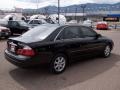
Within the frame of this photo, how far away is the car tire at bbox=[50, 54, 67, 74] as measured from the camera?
5.76 meters

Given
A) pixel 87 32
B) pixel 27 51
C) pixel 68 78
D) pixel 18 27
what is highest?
pixel 87 32

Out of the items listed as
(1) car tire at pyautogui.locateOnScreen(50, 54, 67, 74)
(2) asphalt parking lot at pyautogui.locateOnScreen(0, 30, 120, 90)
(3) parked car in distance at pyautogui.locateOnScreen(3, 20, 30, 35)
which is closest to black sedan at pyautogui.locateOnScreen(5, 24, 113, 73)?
(1) car tire at pyautogui.locateOnScreen(50, 54, 67, 74)

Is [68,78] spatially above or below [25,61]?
→ below

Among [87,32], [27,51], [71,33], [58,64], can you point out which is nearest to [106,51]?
[87,32]

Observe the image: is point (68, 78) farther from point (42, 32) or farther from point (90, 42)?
point (90, 42)

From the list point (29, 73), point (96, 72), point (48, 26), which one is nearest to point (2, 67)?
point (29, 73)

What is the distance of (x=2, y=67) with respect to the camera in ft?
21.1

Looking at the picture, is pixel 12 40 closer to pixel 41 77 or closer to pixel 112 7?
pixel 41 77

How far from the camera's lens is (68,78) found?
555 centimetres

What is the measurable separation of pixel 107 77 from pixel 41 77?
1.96 meters

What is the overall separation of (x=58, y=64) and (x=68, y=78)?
60 cm

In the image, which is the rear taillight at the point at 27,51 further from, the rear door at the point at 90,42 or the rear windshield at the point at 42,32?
the rear door at the point at 90,42

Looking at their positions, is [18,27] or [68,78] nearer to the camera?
[68,78]

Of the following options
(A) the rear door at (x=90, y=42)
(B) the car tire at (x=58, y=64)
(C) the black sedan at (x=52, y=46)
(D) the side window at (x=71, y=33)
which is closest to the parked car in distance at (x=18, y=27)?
(A) the rear door at (x=90, y=42)
